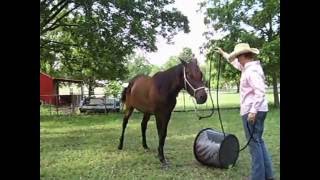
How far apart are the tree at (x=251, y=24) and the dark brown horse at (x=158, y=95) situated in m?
0.28

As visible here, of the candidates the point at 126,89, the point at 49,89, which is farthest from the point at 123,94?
the point at 49,89

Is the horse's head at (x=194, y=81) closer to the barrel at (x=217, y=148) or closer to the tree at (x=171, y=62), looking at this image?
the tree at (x=171, y=62)

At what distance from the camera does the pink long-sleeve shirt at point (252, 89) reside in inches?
87.2

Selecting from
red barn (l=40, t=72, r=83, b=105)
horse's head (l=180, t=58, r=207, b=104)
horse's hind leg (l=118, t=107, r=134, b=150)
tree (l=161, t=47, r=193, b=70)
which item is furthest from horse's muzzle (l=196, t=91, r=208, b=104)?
red barn (l=40, t=72, r=83, b=105)

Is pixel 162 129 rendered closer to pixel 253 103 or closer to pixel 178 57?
pixel 178 57

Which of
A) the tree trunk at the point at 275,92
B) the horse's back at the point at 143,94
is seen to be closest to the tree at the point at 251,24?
the tree trunk at the point at 275,92

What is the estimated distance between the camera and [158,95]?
270 cm

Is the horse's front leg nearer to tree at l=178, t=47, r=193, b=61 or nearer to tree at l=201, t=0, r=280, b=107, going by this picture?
tree at l=178, t=47, r=193, b=61

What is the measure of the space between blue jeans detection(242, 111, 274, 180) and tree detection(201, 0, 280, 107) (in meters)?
0.33

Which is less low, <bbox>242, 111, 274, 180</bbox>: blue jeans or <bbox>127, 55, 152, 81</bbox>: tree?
<bbox>127, 55, 152, 81</bbox>: tree

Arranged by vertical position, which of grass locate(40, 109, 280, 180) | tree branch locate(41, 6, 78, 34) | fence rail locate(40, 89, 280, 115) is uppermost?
tree branch locate(41, 6, 78, 34)

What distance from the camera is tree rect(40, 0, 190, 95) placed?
2.58 metres
